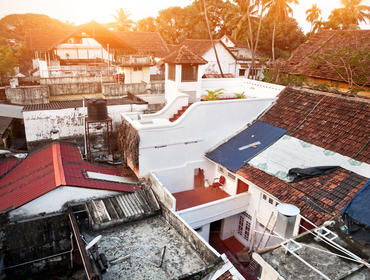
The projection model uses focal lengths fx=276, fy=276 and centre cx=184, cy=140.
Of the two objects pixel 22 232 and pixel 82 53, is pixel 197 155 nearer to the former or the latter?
pixel 22 232

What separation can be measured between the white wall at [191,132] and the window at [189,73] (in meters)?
4.55

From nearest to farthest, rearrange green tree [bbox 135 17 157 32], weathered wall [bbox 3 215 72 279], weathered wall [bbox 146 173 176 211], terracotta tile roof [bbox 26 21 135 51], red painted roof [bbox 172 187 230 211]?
weathered wall [bbox 3 215 72 279]
weathered wall [bbox 146 173 176 211]
red painted roof [bbox 172 187 230 211]
terracotta tile roof [bbox 26 21 135 51]
green tree [bbox 135 17 157 32]

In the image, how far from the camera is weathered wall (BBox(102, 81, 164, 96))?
1134 inches

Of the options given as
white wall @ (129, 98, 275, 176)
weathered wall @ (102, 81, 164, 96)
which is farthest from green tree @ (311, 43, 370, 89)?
weathered wall @ (102, 81, 164, 96)

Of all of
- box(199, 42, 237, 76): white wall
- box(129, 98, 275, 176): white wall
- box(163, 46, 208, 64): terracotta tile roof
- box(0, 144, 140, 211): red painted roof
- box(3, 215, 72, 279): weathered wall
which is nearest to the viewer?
box(3, 215, 72, 279): weathered wall

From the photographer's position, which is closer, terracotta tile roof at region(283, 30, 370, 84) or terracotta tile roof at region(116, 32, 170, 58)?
terracotta tile roof at region(283, 30, 370, 84)

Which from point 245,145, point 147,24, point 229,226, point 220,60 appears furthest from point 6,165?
point 147,24

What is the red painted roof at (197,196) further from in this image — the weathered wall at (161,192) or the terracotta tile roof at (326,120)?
the terracotta tile roof at (326,120)

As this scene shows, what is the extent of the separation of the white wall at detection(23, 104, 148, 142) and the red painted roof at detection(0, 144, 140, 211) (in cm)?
326

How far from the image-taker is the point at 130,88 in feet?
96.7

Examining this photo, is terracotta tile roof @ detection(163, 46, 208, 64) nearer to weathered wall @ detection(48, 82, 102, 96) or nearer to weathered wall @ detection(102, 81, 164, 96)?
weathered wall @ detection(102, 81, 164, 96)

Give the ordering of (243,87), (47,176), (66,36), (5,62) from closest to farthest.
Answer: (47,176)
(243,87)
(5,62)
(66,36)

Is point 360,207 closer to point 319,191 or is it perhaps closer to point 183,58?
point 319,191

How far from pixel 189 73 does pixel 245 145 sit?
7.41 meters
